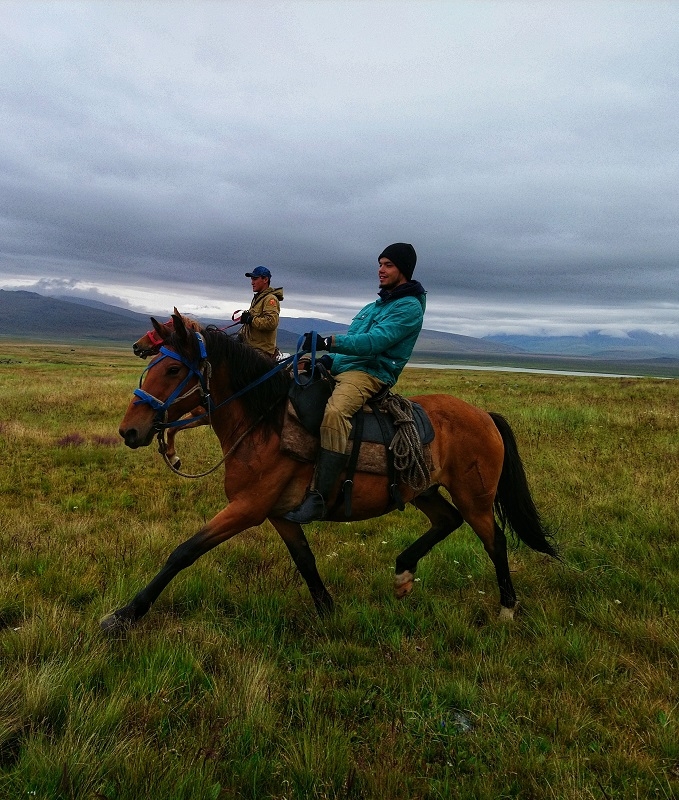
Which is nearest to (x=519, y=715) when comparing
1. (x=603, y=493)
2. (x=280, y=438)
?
(x=280, y=438)

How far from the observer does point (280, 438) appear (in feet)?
14.9

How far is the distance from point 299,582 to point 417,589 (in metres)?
1.30

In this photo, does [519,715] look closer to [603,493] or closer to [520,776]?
[520,776]

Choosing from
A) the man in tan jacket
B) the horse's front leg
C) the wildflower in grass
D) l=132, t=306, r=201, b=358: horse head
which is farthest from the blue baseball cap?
the wildflower in grass

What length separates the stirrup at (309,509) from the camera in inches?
176

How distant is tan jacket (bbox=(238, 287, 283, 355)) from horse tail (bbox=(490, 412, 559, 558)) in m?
3.96

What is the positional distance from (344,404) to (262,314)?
383 centimetres

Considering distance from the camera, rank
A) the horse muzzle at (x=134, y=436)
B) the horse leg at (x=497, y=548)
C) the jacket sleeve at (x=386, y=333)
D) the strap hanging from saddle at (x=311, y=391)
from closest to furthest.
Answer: the horse muzzle at (x=134, y=436) → the jacket sleeve at (x=386, y=333) → the strap hanging from saddle at (x=311, y=391) → the horse leg at (x=497, y=548)

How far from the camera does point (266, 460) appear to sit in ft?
14.6

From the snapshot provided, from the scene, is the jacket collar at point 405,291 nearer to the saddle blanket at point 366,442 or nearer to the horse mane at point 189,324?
the saddle blanket at point 366,442

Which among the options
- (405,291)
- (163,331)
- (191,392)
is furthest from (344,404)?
(163,331)

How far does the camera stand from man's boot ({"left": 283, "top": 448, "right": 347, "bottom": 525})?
4.47m

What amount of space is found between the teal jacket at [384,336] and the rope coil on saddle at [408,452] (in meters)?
0.43

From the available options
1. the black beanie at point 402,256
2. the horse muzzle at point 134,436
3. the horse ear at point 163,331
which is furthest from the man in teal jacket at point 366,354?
the horse muzzle at point 134,436
